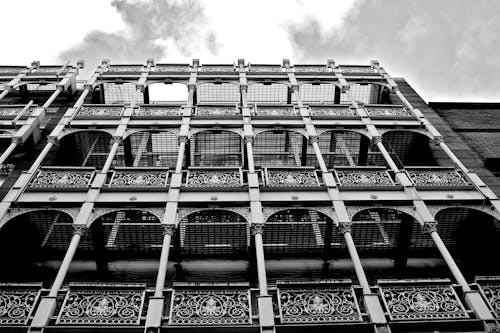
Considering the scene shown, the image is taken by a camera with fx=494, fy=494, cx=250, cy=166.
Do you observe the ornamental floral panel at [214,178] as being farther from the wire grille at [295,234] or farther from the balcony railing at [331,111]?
the balcony railing at [331,111]

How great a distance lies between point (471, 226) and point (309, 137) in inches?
291

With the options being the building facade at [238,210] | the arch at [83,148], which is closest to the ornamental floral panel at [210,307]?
the building facade at [238,210]

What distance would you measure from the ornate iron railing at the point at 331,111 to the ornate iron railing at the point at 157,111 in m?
6.37

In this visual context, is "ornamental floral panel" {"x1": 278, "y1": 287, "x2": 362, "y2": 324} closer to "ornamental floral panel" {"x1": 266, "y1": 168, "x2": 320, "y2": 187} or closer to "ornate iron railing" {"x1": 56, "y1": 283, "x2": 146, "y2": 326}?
"ornate iron railing" {"x1": 56, "y1": 283, "x2": 146, "y2": 326}

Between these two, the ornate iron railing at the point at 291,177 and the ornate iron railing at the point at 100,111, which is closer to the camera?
the ornate iron railing at the point at 291,177

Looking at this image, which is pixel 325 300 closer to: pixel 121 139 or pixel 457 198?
pixel 457 198

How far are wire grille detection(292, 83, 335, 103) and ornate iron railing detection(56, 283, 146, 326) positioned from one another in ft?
57.2

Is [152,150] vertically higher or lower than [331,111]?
higher

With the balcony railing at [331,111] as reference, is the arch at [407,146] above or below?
below

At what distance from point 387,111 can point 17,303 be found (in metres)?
17.8

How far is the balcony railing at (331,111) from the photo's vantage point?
2316 cm

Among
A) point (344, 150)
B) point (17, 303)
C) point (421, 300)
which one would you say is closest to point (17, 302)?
point (17, 303)

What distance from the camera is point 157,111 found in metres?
23.3

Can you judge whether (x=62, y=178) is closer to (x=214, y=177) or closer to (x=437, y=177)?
(x=214, y=177)
